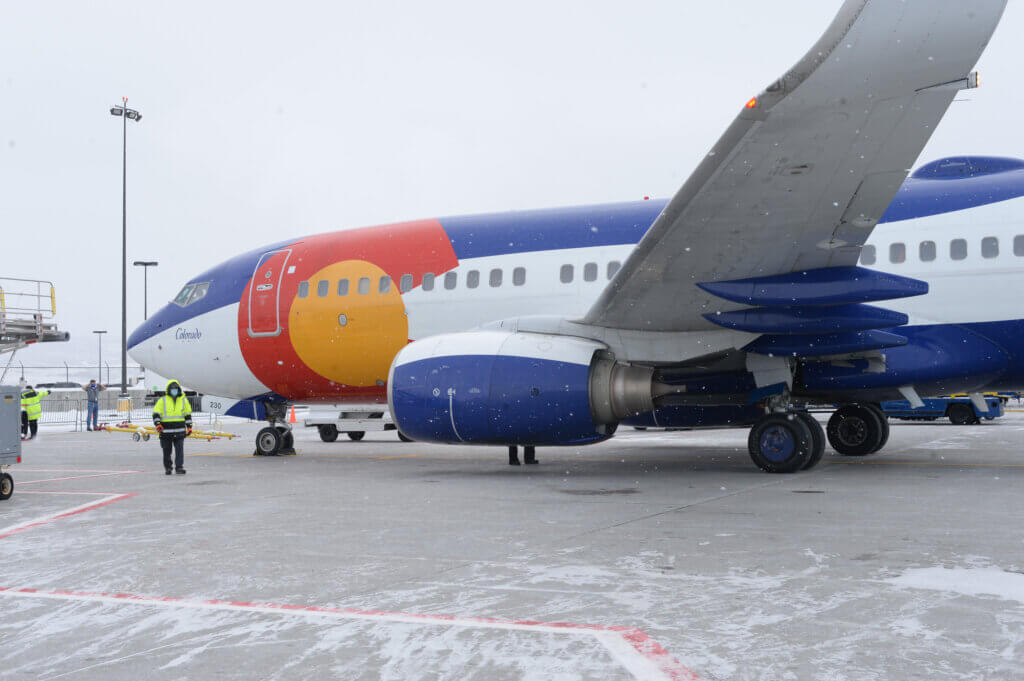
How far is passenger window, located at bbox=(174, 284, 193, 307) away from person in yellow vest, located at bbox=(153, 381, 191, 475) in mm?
3039

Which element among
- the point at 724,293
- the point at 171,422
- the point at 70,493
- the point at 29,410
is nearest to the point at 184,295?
the point at 171,422

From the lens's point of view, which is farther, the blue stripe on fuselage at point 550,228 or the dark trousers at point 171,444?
the dark trousers at point 171,444

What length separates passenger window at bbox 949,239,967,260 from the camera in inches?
413

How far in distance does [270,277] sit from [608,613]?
11.6 metres

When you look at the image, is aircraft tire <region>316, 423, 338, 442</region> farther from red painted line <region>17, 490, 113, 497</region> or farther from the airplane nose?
red painted line <region>17, 490, 113, 497</region>

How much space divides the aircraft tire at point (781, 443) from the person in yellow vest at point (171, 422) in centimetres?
821

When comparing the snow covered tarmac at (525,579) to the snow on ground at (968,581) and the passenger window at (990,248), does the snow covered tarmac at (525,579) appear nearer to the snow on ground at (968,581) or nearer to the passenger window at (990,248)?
the snow on ground at (968,581)

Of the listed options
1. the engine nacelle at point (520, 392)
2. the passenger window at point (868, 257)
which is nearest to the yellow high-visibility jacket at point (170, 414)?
the engine nacelle at point (520, 392)

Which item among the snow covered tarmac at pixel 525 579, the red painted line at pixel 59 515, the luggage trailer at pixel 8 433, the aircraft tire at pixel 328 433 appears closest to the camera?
the snow covered tarmac at pixel 525 579

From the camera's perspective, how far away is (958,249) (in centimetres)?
1052

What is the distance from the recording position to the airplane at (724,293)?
720 cm

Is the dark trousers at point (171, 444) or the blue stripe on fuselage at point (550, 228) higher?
the blue stripe on fuselage at point (550, 228)

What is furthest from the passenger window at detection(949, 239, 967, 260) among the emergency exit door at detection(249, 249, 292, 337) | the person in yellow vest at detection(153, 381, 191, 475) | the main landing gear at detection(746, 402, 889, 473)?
the person in yellow vest at detection(153, 381, 191, 475)

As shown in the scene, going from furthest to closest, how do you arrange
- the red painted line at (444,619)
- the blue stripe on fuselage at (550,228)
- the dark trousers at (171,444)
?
the dark trousers at (171,444) < the blue stripe on fuselage at (550,228) < the red painted line at (444,619)
